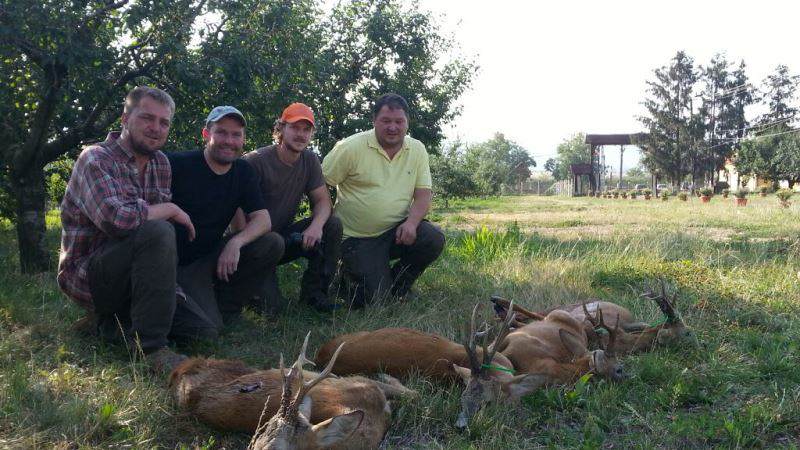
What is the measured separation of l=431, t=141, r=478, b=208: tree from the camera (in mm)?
23453

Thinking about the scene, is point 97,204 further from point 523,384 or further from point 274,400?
point 523,384

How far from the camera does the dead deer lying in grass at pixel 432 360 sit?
3811 mm

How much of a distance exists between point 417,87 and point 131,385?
8787 mm

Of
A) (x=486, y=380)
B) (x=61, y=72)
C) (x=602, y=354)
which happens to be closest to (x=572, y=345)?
(x=602, y=354)

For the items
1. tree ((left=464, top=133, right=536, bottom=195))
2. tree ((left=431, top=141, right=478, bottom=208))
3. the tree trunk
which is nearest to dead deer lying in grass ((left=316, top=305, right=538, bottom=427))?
the tree trunk

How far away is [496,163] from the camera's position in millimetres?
48938

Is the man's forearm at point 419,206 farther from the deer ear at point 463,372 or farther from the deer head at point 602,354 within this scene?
the deer ear at point 463,372

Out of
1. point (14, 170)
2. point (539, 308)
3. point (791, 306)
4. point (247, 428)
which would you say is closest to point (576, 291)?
point (539, 308)

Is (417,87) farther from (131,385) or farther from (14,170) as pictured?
(131,385)

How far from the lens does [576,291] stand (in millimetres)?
6426

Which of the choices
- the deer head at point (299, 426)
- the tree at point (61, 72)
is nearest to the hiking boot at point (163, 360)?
the deer head at point (299, 426)

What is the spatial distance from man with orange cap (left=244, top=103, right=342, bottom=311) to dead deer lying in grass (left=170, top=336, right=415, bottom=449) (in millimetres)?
1976

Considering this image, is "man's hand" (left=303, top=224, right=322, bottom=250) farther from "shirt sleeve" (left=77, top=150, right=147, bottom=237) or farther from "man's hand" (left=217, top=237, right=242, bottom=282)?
"shirt sleeve" (left=77, top=150, right=147, bottom=237)

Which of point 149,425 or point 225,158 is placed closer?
point 149,425
